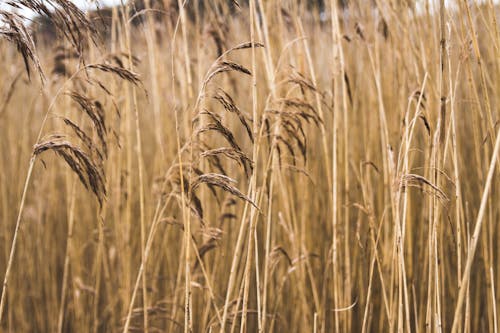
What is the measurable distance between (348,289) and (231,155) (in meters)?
0.49

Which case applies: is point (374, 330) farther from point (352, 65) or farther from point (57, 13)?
point (57, 13)

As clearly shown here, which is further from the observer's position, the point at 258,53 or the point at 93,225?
the point at 93,225

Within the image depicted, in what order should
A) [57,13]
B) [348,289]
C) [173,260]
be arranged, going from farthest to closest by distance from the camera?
1. [173,260]
2. [348,289]
3. [57,13]

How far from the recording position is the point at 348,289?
1126 millimetres

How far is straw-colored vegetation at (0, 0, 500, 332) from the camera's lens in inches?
36.7

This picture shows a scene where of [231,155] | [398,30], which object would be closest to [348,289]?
[231,155]

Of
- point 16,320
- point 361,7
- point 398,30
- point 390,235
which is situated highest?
point 361,7

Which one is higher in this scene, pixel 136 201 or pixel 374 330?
pixel 136 201

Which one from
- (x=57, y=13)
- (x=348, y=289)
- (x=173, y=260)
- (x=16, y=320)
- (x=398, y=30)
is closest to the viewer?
(x=57, y=13)

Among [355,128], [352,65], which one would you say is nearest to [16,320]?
[355,128]

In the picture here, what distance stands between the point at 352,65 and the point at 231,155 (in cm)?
87

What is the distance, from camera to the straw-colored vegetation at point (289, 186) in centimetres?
93

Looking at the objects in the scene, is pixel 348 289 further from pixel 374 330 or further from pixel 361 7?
pixel 361 7

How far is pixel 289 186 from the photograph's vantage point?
4.02ft
